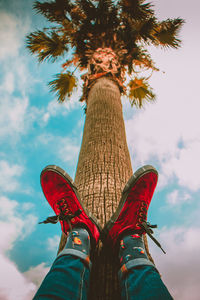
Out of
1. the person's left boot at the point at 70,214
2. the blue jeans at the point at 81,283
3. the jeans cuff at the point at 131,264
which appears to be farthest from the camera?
the person's left boot at the point at 70,214

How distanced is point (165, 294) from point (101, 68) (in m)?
2.88

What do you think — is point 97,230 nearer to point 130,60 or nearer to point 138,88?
point 130,60

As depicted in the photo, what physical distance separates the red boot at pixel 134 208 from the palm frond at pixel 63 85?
3.43 meters

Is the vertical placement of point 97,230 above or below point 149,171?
below

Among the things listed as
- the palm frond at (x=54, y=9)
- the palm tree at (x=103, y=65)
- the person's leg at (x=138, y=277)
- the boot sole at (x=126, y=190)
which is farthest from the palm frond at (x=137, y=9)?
the person's leg at (x=138, y=277)

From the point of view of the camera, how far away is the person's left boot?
3.41 feet

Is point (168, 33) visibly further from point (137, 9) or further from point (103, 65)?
point (103, 65)

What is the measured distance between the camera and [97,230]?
114 centimetres

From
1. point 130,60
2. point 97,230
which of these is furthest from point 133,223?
point 130,60

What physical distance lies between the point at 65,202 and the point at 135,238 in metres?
0.50

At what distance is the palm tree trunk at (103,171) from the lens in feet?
3.14

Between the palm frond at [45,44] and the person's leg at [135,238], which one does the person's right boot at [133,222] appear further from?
the palm frond at [45,44]

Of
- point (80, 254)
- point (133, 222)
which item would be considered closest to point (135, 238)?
point (133, 222)

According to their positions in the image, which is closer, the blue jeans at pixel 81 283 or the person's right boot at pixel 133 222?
the blue jeans at pixel 81 283
